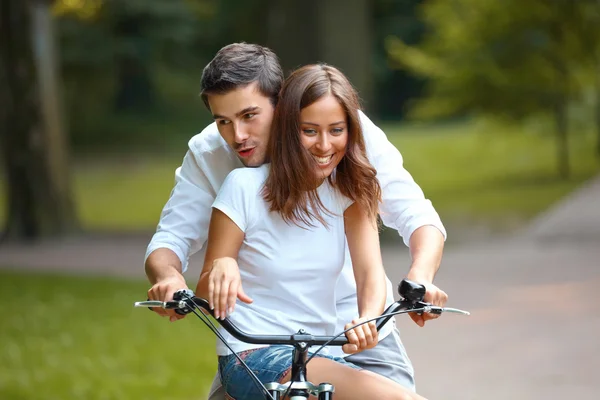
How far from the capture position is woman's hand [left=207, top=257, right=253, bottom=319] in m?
2.78

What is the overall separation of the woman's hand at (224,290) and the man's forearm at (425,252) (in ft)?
1.72

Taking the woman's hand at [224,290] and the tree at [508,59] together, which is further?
the tree at [508,59]

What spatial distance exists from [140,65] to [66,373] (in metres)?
29.9

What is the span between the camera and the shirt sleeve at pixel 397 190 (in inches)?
128

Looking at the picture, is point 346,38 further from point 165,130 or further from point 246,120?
point 165,130

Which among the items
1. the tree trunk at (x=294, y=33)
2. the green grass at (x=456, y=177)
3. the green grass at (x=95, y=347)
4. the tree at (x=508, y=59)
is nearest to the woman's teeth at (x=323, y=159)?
the green grass at (x=95, y=347)

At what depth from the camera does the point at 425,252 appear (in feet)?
10.5

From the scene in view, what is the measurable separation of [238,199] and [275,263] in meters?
0.19

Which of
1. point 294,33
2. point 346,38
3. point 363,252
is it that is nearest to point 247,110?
point 363,252

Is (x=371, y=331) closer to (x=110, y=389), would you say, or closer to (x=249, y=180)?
(x=249, y=180)

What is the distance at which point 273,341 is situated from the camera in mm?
2770

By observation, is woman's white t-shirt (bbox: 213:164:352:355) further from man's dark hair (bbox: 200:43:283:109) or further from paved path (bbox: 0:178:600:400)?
paved path (bbox: 0:178:600:400)

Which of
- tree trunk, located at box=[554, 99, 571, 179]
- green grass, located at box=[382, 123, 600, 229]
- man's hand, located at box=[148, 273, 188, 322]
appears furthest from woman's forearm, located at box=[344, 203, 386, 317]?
tree trunk, located at box=[554, 99, 571, 179]

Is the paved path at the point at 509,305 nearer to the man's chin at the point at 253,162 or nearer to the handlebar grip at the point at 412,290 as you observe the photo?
the man's chin at the point at 253,162
